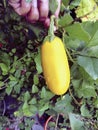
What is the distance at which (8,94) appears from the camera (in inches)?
31.9

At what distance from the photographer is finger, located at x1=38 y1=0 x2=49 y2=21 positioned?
1.64ft

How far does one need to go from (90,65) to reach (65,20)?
0.28ft

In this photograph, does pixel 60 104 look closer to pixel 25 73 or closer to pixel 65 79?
pixel 25 73

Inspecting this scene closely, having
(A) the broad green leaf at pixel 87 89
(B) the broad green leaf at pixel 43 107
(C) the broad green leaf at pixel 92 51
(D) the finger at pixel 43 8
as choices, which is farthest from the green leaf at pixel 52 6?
(B) the broad green leaf at pixel 43 107

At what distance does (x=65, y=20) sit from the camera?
1.76ft

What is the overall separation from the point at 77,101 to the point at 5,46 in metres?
0.22

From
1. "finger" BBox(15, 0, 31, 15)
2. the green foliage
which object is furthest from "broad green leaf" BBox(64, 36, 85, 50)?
"finger" BBox(15, 0, 31, 15)

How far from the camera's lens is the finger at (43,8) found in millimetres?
500

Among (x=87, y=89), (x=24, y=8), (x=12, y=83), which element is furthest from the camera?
(x=12, y=83)

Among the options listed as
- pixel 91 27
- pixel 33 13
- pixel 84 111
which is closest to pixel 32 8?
pixel 33 13

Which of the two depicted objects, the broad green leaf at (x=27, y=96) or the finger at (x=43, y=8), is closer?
the finger at (x=43, y=8)

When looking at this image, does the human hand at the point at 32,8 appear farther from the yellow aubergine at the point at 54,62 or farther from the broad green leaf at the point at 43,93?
the broad green leaf at the point at 43,93

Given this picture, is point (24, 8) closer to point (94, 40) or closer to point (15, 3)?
point (15, 3)

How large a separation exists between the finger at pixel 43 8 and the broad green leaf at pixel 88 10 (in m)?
0.28
